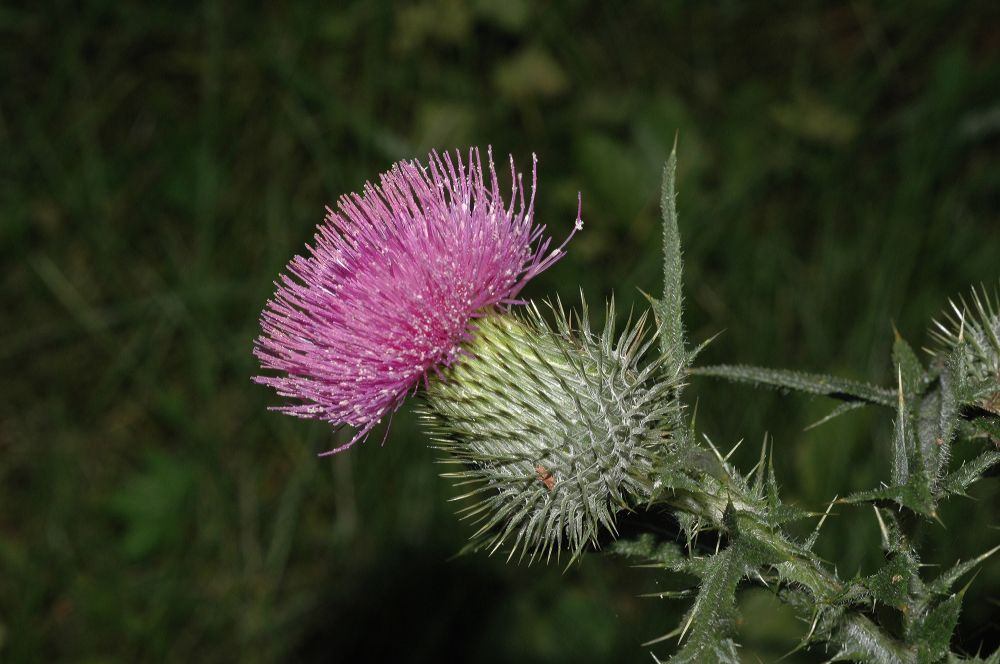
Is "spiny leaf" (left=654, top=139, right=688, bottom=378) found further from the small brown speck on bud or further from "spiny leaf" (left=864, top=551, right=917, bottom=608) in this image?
"spiny leaf" (left=864, top=551, right=917, bottom=608)

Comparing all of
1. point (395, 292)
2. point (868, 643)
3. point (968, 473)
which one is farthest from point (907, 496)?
point (395, 292)

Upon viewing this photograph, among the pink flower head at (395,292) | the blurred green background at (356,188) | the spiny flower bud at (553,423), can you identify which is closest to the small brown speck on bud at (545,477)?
the spiny flower bud at (553,423)

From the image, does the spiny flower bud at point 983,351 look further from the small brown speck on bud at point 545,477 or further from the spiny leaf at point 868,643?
the small brown speck on bud at point 545,477

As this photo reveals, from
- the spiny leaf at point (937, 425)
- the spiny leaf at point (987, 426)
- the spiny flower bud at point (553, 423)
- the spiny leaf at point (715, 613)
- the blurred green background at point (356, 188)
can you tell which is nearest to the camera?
the spiny leaf at point (715, 613)

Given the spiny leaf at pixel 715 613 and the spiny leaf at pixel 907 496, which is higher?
the spiny leaf at pixel 907 496

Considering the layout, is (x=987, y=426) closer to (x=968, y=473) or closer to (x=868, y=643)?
(x=968, y=473)

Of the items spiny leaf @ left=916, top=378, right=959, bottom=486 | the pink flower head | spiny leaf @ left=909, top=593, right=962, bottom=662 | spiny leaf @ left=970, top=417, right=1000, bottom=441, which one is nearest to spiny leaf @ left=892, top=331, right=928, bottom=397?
Result: spiny leaf @ left=916, top=378, right=959, bottom=486

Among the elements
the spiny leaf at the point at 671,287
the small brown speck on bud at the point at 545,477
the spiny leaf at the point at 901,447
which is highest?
the spiny leaf at the point at 671,287
